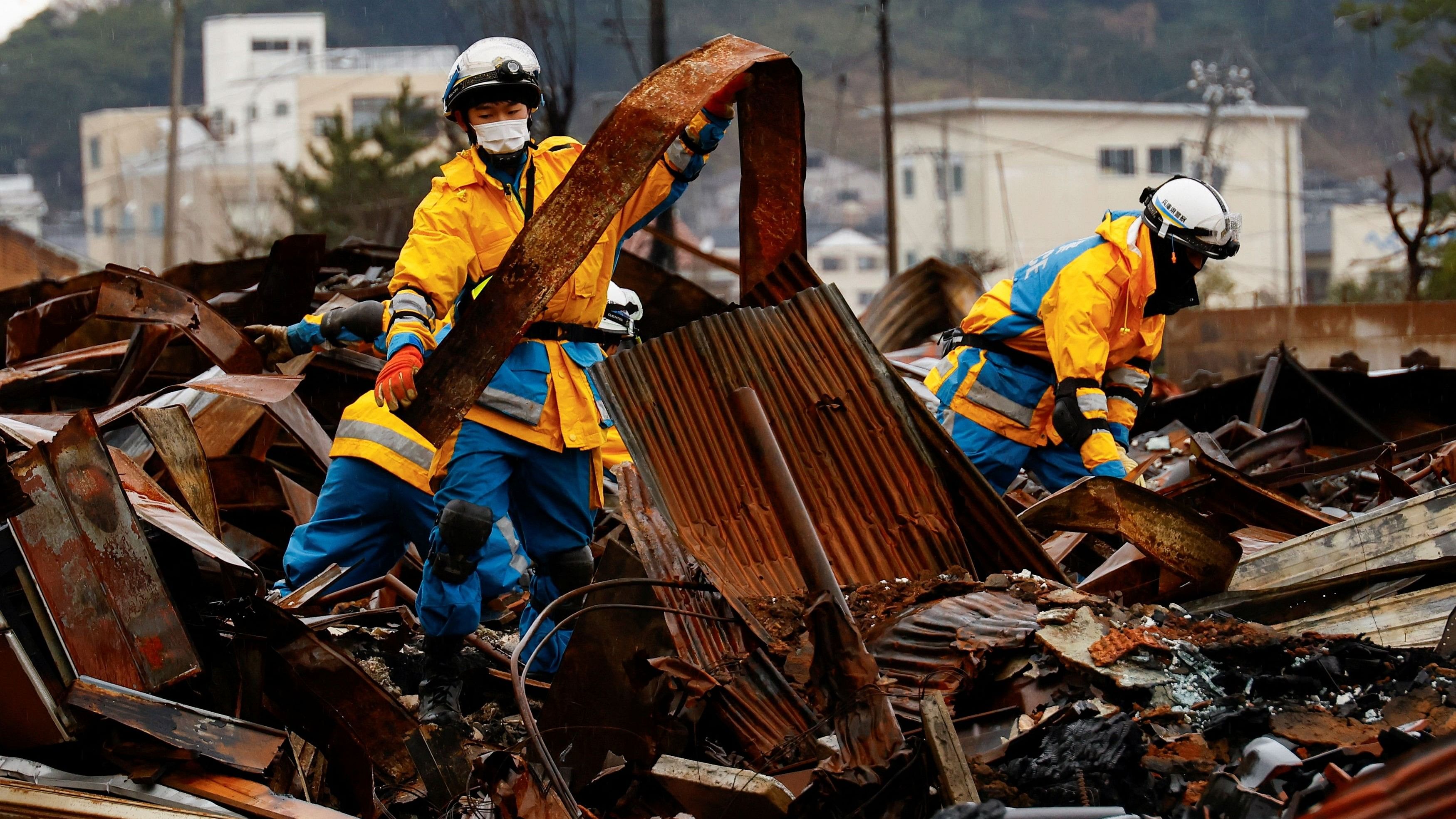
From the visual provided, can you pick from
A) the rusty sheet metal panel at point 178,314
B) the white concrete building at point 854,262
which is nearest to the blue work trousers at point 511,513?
the rusty sheet metal panel at point 178,314

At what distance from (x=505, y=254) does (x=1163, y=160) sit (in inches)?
2036

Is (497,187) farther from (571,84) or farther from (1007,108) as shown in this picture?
(1007,108)

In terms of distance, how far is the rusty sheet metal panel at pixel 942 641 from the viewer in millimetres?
3078

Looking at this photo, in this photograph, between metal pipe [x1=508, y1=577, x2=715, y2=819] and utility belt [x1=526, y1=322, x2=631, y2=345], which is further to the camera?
utility belt [x1=526, y1=322, x2=631, y2=345]

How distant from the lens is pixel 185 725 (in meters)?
3.05

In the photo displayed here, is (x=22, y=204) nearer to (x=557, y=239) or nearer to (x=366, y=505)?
(x=366, y=505)

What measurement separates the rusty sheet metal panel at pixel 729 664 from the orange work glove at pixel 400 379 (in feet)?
2.20

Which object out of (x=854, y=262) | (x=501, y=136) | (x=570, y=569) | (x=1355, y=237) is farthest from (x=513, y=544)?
(x=1355, y=237)

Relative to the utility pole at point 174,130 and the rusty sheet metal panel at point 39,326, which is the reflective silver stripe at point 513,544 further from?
the utility pole at point 174,130

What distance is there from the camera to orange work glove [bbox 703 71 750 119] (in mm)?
3840

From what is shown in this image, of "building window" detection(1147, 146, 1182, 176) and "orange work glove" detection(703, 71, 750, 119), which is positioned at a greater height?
"orange work glove" detection(703, 71, 750, 119)

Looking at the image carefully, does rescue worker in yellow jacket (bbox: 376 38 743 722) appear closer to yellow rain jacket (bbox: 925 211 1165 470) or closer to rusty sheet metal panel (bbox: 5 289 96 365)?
yellow rain jacket (bbox: 925 211 1165 470)

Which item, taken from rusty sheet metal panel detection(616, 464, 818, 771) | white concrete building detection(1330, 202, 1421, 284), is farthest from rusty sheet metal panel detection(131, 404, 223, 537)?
white concrete building detection(1330, 202, 1421, 284)

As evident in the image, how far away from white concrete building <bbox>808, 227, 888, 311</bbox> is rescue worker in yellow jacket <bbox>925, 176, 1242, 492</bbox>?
47163mm
